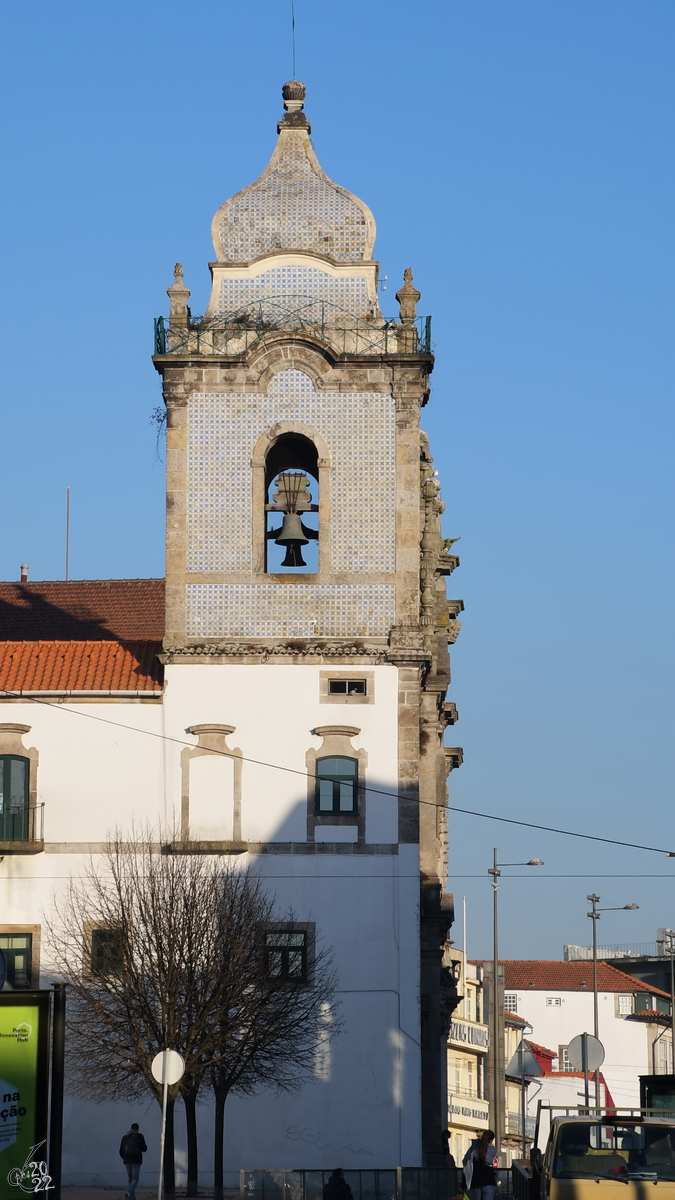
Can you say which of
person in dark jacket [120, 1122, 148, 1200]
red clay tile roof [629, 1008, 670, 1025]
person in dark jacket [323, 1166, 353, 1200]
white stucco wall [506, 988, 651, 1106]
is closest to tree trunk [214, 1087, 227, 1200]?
person in dark jacket [120, 1122, 148, 1200]

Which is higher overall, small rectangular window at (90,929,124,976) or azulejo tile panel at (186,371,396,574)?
azulejo tile panel at (186,371,396,574)

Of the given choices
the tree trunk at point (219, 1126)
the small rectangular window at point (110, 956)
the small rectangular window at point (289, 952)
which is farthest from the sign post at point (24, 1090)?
the small rectangular window at point (289, 952)

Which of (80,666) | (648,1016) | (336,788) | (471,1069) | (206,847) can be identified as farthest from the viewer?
(648,1016)

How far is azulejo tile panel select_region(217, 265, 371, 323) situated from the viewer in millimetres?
45062

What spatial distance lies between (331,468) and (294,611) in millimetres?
3249

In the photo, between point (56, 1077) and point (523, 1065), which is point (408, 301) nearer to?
point (523, 1065)

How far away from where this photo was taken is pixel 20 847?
42.8 m

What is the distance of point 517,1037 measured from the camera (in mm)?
111625

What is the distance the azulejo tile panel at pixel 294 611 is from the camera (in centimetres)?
4369

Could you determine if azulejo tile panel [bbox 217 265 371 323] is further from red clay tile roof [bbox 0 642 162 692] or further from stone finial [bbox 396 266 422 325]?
red clay tile roof [bbox 0 642 162 692]

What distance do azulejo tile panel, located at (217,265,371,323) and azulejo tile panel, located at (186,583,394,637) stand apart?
6.19 meters

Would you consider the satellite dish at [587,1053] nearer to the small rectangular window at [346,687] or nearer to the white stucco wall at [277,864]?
the white stucco wall at [277,864]

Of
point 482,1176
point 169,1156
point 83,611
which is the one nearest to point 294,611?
point 169,1156

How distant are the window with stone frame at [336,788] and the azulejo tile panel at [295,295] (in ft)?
33.1
